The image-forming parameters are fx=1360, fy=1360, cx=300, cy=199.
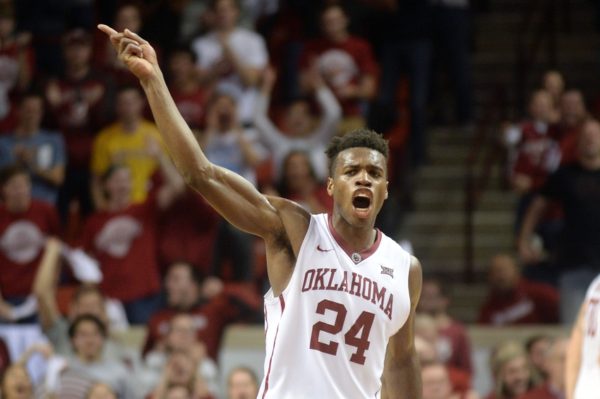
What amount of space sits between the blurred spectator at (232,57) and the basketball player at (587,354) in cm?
629

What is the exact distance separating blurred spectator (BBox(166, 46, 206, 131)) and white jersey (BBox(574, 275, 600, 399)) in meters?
6.24

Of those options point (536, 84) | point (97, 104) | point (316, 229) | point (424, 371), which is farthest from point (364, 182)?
point (536, 84)

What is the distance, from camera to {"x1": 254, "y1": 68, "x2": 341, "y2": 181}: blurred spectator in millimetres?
13031

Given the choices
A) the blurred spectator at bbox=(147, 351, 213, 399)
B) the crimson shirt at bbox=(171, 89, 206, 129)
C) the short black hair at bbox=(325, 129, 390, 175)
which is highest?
the crimson shirt at bbox=(171, 89, 206, 129)

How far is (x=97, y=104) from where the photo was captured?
544 inches

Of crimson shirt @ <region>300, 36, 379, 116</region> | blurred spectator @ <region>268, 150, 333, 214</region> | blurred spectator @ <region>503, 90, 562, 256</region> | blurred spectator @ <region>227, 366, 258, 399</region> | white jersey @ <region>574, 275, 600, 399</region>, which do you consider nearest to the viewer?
white jersey @ <region>574, 275, 600, 399</region>

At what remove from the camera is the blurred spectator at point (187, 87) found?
13.6 m

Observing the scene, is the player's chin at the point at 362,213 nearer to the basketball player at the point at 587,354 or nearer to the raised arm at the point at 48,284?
the basketball player at the point at 587,354

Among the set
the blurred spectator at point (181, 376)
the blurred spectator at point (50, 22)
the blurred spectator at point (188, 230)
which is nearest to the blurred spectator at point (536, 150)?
the blurred spectator at point (188, 230)

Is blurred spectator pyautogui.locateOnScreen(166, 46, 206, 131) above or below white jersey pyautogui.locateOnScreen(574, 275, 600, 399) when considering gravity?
above

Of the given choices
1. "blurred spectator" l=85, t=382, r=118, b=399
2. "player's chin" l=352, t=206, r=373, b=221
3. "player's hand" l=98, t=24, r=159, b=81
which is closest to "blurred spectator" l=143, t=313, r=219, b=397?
"blurred spectator" l=85, t=382, r=118, b=399

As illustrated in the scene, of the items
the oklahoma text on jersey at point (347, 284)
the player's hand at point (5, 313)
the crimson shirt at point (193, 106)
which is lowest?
the oklahoma text on jersey at point (347, 284)

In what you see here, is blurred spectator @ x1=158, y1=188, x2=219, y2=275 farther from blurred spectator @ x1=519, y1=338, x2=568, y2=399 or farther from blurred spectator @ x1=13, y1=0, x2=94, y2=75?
blurred spectator @ x1=519, y1=338, x2=568, y2=399

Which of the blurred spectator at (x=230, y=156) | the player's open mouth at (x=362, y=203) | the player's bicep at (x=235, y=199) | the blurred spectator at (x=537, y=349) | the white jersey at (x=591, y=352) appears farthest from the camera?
the blurred spectator at (x=230, y=156)
